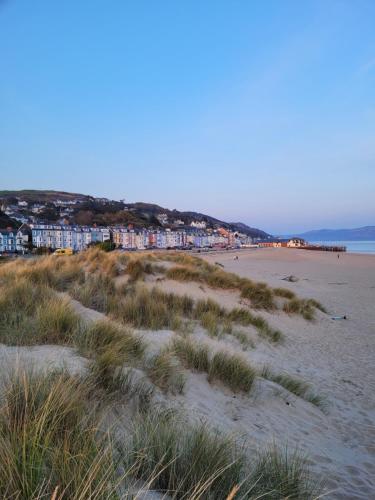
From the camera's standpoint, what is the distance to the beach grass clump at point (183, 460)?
200 cm

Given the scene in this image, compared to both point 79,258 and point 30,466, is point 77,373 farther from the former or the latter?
point 79,258

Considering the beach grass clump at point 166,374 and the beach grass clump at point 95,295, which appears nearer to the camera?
the beach grass clump at point 166,374

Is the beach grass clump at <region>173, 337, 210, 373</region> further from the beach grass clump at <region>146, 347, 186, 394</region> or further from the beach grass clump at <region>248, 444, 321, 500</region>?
the beach grass clump at <region>248, 444, 321, 500</region>

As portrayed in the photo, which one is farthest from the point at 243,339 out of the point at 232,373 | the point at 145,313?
the point at 232,373

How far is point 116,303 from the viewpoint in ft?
26.8

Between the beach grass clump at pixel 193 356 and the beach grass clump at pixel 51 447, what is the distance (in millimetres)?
2255

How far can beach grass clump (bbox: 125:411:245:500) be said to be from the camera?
78.9 inches

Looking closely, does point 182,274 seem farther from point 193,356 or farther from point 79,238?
point 79,238

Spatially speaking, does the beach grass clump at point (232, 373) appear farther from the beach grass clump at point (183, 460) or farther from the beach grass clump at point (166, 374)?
the beach grass clump at point (183, 460)

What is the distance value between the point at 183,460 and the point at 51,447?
2.61ft

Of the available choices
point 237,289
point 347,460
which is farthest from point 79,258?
point 347,460

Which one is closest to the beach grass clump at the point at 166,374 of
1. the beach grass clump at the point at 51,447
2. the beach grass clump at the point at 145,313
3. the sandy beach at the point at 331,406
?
the sandy beach at the point at 331,406

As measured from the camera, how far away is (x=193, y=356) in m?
4.90

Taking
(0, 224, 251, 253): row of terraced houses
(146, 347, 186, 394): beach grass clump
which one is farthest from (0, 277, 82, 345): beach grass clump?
(0, 224, 251, 253): row of terraced houses
